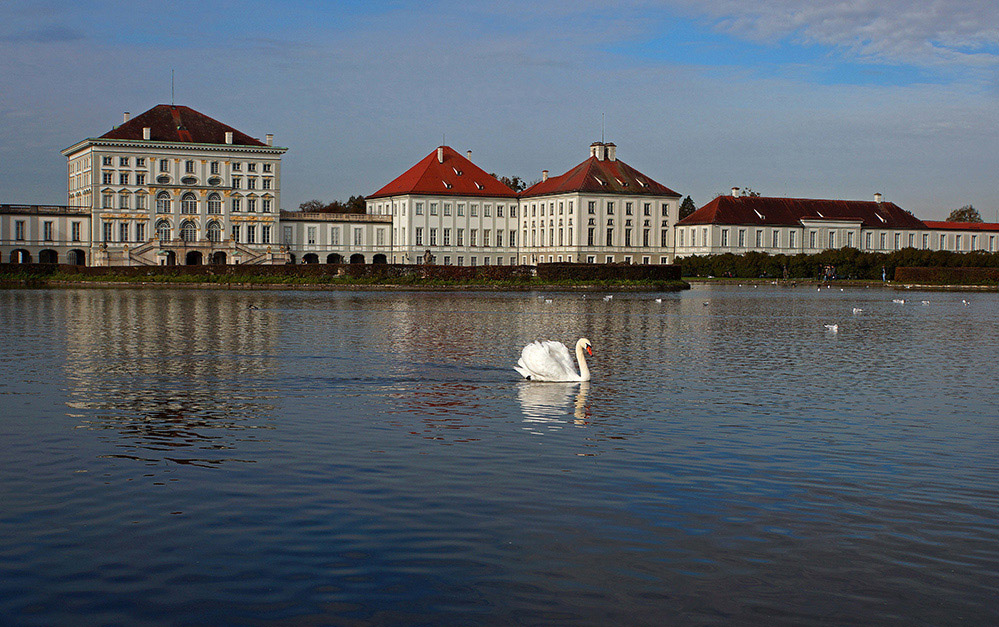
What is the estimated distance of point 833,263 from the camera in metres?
118

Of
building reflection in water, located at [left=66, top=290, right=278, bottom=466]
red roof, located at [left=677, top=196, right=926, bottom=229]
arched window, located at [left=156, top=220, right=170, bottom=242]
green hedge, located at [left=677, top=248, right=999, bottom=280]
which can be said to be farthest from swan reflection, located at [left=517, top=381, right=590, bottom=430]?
red roof, located at [left=677, top=196, right=926, bottom=229]

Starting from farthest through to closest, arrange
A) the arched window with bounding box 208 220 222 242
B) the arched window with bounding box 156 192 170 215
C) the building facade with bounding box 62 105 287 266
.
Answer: the arched window with bounding box 208 220 222 242 → the arched window with bounding box 156 192 170 215 → the building facade with bounding box 62 105 287 266

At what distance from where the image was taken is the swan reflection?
47.2ft

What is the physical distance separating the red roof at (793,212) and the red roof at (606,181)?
7.99 metres

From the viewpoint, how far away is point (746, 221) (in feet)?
446

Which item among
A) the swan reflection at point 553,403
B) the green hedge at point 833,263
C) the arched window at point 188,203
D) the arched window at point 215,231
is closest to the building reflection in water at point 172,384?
the swan reflection at point 553,403

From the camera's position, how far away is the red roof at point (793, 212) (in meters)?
136

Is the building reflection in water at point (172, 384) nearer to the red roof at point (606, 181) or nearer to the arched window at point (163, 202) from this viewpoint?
the arched window at point (163, 202)

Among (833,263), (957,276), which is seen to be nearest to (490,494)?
(957,276)

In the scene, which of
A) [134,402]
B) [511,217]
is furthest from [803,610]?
[511,217]

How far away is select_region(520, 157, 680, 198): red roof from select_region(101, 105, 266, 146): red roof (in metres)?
35.9

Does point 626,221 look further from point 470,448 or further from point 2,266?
point 470,448

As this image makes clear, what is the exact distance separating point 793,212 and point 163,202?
3103 inches

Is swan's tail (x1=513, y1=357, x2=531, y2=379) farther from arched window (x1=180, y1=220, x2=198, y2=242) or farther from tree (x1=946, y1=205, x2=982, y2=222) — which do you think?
tree (x1=946, y1=205, x2=982, y2=222)
